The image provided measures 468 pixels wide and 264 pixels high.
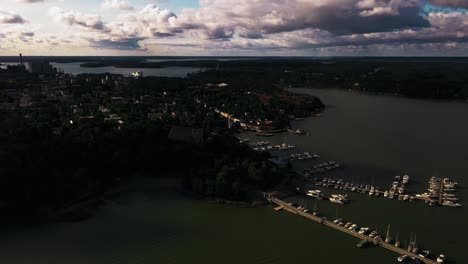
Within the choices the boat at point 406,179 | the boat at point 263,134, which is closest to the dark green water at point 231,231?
the boat at point 406,179

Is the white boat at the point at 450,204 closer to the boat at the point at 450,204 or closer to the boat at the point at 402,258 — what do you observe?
the boat at the point at 450,204

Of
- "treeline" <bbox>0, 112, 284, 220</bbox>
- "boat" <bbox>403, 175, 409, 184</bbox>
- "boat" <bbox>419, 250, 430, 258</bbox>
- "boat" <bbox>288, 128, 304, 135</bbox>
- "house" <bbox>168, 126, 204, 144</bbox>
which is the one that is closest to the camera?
"boat" <bbox>419, 250, 430, 258</bbox>

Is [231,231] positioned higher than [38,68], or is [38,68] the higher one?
[38,68]

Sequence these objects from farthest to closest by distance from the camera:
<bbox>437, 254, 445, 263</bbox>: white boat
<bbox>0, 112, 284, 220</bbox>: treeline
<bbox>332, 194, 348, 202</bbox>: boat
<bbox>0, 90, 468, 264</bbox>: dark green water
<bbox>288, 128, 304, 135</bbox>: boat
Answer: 1. <bbox>288, 128, 304, 135</bbox>: boat
2. <bbox>332, 194, 348, 202</bbox>: boat
3. <bbox>0, 112, 284, 220</bbox>: treeline
4. <bbox>0, 90, 468, 264</bbox>: dark green water
5. <bbox>437, 254, 445, 263</bbox>: white boat

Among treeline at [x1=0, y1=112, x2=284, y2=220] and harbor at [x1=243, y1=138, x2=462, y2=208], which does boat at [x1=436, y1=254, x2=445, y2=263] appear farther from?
treeline at [x1=0, y1=112, x2=284, y2=220]

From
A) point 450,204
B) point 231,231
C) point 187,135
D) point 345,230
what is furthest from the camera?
point 187,135

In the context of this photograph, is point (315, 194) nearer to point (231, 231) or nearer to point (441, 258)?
point (231, 231)

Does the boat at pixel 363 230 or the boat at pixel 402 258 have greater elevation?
the boat at pixel 363 230

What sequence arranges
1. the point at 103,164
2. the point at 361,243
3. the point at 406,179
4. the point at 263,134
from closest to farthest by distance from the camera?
the point at 361,243 < the point at 103,164 < the point at 406,179 < the point at 263,134

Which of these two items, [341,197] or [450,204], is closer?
[450,204]

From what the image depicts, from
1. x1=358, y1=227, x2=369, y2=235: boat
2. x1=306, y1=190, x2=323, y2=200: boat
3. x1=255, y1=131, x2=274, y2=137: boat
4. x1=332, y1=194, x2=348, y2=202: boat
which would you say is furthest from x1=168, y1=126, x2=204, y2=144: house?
x1=358, y1=227, x2=369, y2=235: boat

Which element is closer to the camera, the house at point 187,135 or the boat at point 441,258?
the boat at point 441,258

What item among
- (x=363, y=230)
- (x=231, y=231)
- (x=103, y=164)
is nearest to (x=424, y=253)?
(x=363, y=230)

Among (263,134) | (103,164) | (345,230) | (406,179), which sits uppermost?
(103,164)
